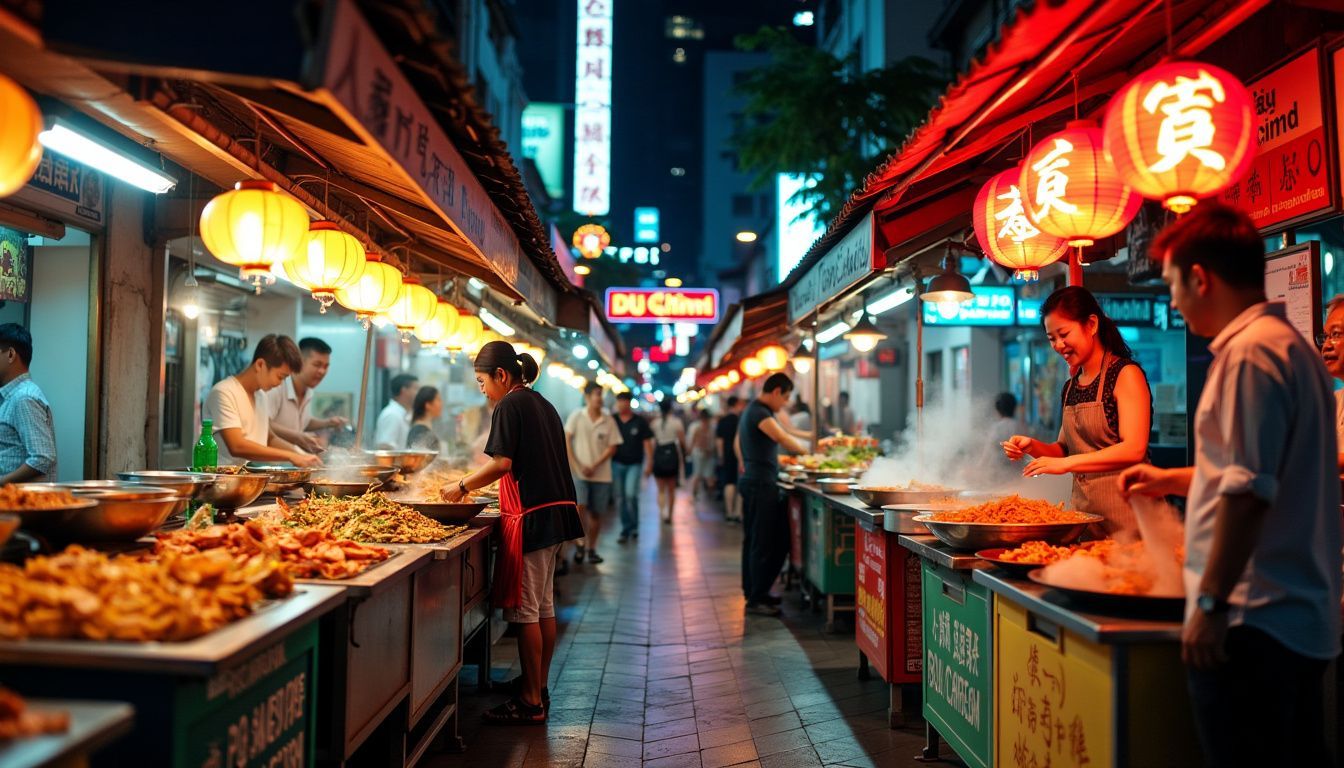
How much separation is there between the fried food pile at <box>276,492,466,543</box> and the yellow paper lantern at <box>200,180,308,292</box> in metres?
1.42

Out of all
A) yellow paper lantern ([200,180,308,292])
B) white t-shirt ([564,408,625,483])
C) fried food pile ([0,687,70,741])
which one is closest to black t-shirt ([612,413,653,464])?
white t-shirt ([564,408,625,483])

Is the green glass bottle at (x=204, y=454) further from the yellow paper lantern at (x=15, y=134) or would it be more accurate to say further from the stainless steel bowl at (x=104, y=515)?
the yellow paper lantern at (x=15, y=134)

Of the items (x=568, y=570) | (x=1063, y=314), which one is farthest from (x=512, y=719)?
(x=568, y=570)

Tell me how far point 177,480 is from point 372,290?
2048 millimetres

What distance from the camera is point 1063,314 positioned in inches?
189

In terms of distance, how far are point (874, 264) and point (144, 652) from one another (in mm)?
5506

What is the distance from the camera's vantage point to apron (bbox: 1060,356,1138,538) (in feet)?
15.6

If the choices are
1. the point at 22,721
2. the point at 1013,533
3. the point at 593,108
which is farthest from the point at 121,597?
the point at 593,108

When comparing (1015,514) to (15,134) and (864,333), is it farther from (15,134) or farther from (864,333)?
(864,333)

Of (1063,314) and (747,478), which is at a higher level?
(1063,314)

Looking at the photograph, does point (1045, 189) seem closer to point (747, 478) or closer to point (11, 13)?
point (11, 13)

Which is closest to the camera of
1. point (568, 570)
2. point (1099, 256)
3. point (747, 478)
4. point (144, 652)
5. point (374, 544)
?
point (144, 652)

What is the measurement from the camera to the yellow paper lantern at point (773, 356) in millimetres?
15188

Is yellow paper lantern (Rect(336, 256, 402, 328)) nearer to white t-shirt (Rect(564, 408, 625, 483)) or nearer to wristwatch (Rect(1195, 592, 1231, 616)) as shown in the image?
wristwatch (Rect(1195, 592, 1231, 616))
